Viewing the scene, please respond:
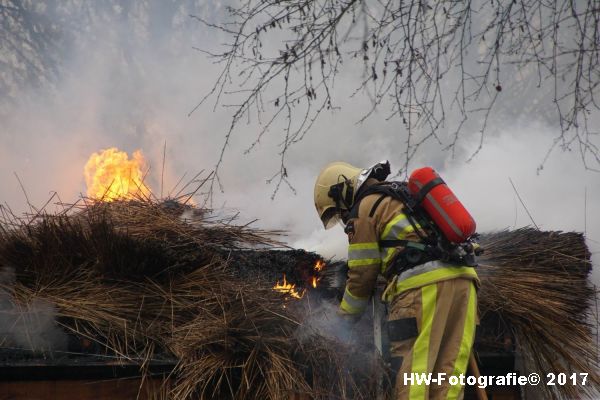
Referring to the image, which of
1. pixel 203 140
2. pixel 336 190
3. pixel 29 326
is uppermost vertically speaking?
pixel 203 140

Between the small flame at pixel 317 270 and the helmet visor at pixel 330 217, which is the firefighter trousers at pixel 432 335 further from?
the small flame at pixel 317 270

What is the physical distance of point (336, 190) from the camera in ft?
13.6

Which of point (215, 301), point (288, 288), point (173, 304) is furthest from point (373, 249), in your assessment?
point (173, 304)

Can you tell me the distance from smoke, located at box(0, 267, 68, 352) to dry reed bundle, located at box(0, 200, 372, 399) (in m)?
0.04

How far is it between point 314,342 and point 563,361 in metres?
1.75

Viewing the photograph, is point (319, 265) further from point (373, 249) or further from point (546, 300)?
point (546, 300)

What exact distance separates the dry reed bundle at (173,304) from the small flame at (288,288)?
0.42 ft

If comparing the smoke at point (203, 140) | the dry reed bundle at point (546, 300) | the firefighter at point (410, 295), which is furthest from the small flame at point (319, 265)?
the smoke at point (203, 140)

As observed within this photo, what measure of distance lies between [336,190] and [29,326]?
2.17m

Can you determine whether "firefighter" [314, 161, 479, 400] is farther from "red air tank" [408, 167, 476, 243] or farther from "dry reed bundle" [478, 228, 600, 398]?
"dry reed bundle" [478, 228, 600, 398]

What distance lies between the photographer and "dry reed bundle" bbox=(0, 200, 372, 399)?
3434 millimetres

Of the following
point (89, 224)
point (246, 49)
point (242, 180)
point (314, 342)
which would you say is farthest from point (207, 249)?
point (242, 180)

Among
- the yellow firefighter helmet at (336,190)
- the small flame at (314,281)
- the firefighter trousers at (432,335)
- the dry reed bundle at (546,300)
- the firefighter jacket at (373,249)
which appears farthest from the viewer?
the small flame at (314,281)

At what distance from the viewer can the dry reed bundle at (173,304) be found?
11.3 feet
